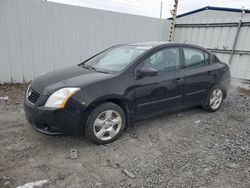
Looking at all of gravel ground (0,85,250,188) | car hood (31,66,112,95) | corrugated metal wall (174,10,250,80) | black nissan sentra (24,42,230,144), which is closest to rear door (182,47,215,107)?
black nissan sentra (24,42,230,144)

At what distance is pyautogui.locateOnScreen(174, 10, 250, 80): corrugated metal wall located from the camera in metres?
6.18

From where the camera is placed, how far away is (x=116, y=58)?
3.43 metres

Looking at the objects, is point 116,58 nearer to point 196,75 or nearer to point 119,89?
point 119,89

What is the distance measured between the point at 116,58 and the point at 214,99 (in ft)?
7.93

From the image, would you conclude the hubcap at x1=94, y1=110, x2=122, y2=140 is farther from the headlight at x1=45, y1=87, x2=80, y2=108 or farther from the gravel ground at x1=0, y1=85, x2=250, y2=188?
the headlight at x1=45, y1=87, x2=80, y2=108

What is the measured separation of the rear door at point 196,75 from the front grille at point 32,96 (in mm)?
2549

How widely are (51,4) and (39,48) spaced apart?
1.33m

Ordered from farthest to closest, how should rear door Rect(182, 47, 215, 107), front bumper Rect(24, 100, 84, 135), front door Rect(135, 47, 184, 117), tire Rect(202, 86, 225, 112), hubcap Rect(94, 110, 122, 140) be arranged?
1. tire Rect(202, 86, 225, 112)
2. rear door Rect(182, 47, 215, 107)
3. front door Rect(135, 47, 184, 117)
4. hubcap Rect(94, 110, 122, 140)
5. front bumper Rect(24, 100, 84, 135)

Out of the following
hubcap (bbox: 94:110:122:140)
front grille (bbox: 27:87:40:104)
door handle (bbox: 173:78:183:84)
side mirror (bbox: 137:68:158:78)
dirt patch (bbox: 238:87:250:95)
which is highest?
side mirror (bbox: 137:68:158:78)

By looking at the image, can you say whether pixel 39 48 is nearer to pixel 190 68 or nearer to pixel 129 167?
pixel 190 68

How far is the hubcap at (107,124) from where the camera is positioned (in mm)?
2758

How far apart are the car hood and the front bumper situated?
28 cm

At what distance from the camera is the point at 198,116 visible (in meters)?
4.04

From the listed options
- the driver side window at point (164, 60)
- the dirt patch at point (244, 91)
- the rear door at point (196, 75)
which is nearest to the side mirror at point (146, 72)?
the driver side window at point (164, 60)
